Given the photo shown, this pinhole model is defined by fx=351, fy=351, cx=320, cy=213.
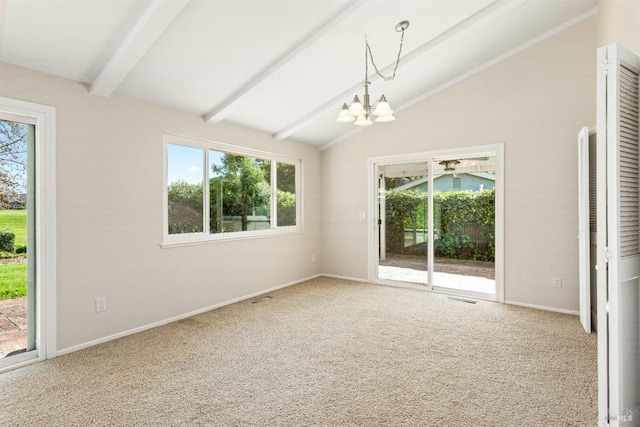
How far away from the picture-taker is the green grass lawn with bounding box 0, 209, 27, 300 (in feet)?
9.05

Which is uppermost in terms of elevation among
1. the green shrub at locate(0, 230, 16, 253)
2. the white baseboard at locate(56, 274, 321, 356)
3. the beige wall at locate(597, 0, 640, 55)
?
the beige wall at locate(597, 0, 640, 55)

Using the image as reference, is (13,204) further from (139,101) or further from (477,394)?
(477,394)

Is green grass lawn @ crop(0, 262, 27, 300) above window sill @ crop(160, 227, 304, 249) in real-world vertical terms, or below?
below

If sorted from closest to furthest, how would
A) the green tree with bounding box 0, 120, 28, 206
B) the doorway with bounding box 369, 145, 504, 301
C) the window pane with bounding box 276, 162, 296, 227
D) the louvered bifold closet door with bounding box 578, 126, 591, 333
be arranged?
the green tree with bounding box 0, 120, 28, 206
the louvered bifold closet door with bounding box 578, 126, 591, 333
the doorway with bounding box 369, 145, 504, 301
the window pane with bounding box 276, 162, 296, 227

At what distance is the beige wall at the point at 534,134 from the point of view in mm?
3961

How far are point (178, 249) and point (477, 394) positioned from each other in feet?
10.3

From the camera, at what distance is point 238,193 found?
471 centimetres

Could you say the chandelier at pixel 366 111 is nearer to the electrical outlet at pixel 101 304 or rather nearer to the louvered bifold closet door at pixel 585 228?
the louvered bifold closet door at pixel 585 228

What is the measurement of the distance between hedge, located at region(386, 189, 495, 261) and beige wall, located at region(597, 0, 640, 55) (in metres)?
2.04

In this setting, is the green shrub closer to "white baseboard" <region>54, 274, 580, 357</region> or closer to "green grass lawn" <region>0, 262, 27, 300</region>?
"green grass lawn" <region>0, 262, 27, 300</region>

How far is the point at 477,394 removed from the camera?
229 centimetres

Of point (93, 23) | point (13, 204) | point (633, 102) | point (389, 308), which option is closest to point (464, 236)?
point (389, 308)

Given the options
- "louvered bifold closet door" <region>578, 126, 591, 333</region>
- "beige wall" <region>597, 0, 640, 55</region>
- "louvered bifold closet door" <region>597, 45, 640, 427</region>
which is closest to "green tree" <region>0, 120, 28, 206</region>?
"louvered bifold closet door" <region>597, 45, 640, 427</region>

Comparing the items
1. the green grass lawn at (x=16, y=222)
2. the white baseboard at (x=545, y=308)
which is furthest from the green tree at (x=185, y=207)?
the white baseboard at (x=545, y=308)
